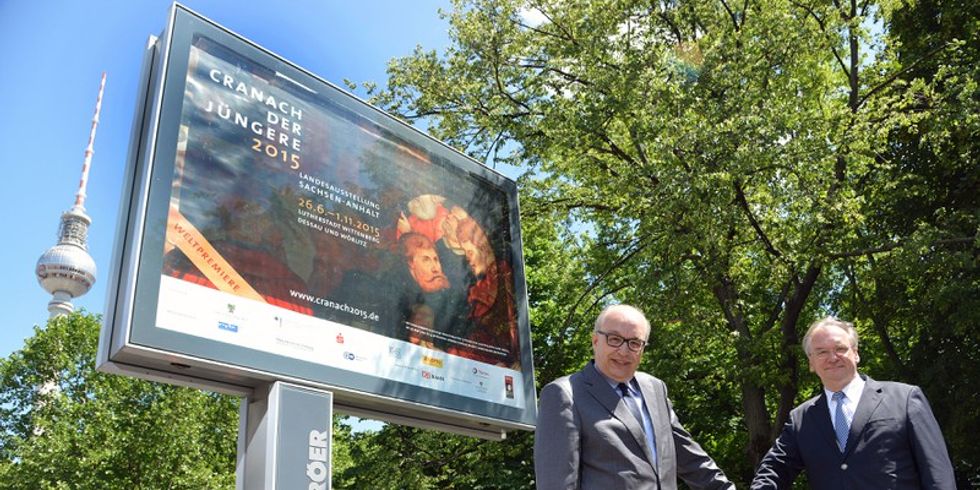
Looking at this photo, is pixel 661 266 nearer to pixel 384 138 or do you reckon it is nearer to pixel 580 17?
pixel 580 17

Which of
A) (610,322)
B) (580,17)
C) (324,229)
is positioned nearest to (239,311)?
(324,229)

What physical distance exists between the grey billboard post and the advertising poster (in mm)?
312

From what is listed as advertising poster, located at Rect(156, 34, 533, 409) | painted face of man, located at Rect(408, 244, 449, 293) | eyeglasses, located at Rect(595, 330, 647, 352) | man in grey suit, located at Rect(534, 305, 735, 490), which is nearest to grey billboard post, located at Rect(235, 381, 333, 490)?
advertising poster, located at Rect(156, 34, 533, 409)

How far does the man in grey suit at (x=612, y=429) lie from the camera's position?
3166mm

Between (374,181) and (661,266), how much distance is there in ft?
20.0

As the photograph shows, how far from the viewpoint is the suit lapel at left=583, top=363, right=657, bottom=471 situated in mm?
3295

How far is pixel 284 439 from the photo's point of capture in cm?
550

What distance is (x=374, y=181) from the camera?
707cm

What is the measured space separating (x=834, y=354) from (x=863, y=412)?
280 millimetres

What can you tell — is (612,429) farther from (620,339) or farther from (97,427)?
(97,427)

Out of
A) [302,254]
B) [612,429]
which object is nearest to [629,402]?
[612,429]

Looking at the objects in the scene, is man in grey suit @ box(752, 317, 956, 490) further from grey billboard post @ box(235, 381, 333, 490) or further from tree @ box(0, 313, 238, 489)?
tree @ box(0, 313, 238, 489)

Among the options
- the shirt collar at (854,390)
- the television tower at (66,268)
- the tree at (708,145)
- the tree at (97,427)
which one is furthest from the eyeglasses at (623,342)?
the television tower at (66,268)

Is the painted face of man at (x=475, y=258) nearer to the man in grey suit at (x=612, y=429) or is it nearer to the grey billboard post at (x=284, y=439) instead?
the grey billboard post at (x=284, y=439)
